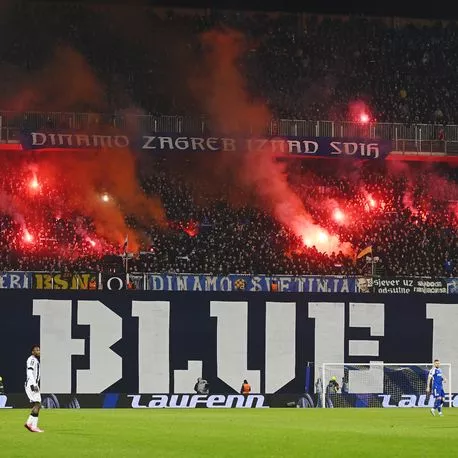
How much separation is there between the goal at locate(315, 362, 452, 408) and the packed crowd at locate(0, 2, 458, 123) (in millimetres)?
16613

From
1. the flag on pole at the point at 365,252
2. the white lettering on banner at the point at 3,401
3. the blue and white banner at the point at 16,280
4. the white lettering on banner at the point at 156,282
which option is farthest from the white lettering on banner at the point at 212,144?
the white lettering on banner at the point at 3,401

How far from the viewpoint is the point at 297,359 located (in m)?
42.9

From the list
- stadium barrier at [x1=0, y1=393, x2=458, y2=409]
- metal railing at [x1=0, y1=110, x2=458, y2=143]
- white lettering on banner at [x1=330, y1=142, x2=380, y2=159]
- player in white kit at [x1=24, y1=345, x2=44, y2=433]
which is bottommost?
stadium barrier at [x1=0, y1=393, x2=458, y2=409]

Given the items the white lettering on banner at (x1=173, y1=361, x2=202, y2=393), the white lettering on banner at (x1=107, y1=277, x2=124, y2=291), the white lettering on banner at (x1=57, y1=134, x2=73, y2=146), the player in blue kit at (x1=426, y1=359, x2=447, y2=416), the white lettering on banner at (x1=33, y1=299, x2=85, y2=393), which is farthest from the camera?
the white lettering on banner at (x1=57, y1=134, x2=73, y2=146)

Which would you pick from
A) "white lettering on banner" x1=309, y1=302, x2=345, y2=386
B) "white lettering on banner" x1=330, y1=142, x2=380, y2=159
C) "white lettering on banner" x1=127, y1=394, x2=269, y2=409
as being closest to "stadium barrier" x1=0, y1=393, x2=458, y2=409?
"white lettering on banner" x1=127, y1=394, x2=269, y2=409

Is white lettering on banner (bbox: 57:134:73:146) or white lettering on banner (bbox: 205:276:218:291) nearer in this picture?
white lettering on banner (bbox: 205:276:218:291)

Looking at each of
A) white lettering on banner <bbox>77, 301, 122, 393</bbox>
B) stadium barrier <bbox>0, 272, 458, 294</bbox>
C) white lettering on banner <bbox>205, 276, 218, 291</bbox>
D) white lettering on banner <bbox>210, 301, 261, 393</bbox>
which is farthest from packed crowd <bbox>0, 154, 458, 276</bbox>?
white lettering on banner <bbox>77, 301, 122, 393</bbox>

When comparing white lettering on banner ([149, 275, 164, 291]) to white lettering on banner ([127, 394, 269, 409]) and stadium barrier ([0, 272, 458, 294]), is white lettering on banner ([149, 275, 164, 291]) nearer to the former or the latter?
stadium barrier ([0, 272, 458, 294])

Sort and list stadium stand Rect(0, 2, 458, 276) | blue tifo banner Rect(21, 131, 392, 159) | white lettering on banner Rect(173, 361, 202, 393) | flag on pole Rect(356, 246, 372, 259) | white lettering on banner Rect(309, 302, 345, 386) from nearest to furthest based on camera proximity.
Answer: white lettering on banner Rect(173, 361, 202, 393), white lettering on banner Rect(309, 302, 345, 386), flag on pole Rect(356, 246, 372, 259), stadium stand Rect(0, 2, 458, 276), blue tifo banner Rect(21, 131, 392, 159)

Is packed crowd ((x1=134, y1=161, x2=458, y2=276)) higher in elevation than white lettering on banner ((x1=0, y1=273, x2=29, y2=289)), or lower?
higher

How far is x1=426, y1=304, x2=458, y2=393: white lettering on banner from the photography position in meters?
43.9

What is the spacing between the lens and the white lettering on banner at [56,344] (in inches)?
1629

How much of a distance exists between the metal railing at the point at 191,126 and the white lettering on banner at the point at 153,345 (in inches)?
504

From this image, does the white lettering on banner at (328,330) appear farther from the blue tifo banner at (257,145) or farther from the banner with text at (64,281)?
the blue tifo banner at (257,145)
